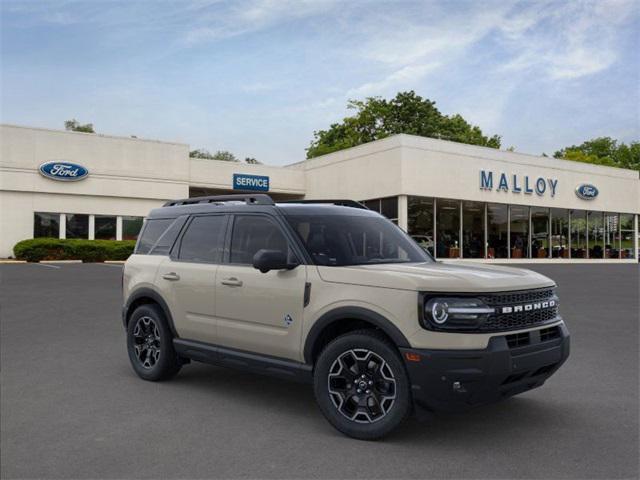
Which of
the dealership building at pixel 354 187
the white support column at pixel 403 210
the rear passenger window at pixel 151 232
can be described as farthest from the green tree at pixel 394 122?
the rear passenger window at pixel 151 232

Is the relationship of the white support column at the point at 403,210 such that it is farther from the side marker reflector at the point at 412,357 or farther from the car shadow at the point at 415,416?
the side marker reflector at the point at 412,357

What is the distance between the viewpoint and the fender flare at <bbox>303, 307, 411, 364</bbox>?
4312mm

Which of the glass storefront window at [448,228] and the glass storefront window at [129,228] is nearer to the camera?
the glass storefront window at [448,228]

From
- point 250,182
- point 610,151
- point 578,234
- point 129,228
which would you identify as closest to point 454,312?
point 129,228

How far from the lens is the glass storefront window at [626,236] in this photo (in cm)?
4772

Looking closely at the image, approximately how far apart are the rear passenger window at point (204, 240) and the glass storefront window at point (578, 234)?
42.9 metres

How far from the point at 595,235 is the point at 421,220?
59.8 feet

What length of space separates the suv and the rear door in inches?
0.6

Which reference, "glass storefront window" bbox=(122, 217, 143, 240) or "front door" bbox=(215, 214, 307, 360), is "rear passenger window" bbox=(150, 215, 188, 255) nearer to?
"front door" bbox=(215, 214, 307, 360)

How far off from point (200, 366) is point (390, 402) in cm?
333

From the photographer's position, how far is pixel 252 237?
222 inches

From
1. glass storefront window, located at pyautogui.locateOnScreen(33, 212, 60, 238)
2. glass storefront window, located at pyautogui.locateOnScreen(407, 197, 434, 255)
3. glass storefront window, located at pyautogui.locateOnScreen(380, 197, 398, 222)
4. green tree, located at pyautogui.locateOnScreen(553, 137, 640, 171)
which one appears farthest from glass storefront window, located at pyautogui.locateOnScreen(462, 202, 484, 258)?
green tree, located at pyautogui.locateOnScreen(553, 137, 640, 171)

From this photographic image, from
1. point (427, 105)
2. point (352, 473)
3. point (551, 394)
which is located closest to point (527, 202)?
point (427, 105)

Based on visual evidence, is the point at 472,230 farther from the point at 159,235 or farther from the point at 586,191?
the point at 159,235
